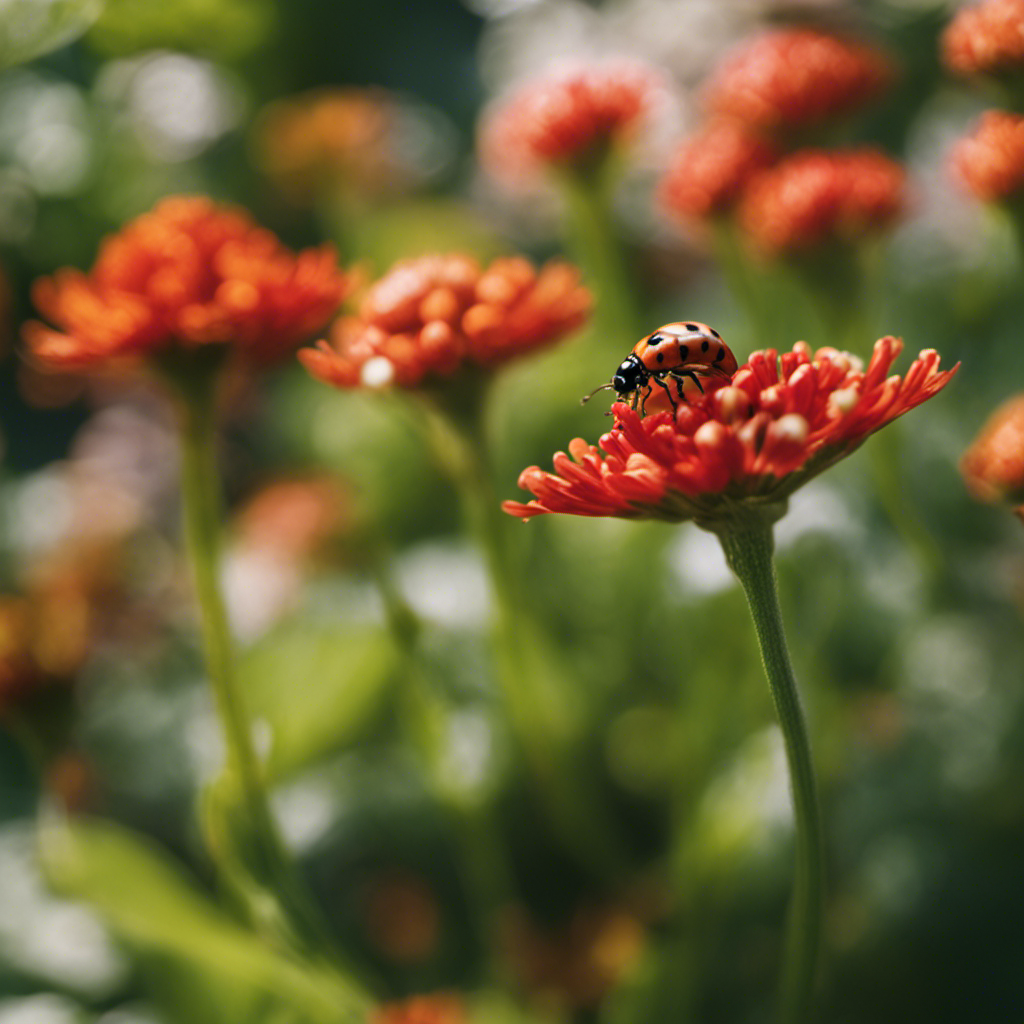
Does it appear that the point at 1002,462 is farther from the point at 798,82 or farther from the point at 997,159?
the point at 798,82

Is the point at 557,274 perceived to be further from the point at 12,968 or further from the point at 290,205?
the point at 290,205

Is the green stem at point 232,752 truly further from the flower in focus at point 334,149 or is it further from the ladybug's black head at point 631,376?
the flower in focus at point 334,149

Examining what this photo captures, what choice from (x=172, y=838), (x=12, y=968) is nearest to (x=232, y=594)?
(x=172, y=838)

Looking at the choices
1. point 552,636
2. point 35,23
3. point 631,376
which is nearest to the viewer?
point 631,376

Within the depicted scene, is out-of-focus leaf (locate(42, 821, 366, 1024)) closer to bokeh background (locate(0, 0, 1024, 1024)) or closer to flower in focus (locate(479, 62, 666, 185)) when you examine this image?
bokeh background (locate(0, 0, 1024, 1024))

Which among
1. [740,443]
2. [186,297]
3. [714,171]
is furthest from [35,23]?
[740,443]

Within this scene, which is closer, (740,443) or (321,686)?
(740,443)

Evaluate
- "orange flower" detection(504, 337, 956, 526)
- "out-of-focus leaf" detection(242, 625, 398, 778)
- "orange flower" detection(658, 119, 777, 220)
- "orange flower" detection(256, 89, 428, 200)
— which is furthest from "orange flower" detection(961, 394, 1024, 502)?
"orange flower" detection(256, 89, 428, 200)
